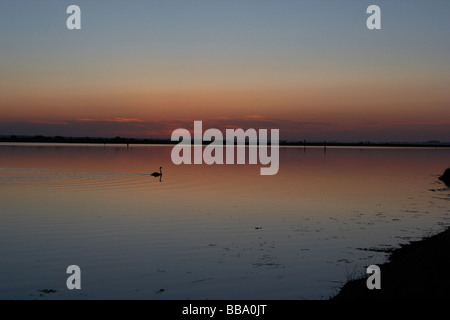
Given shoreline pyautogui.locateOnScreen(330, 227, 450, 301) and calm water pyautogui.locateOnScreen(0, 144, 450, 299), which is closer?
shoreline pyautogui.locateOnScreen(330, 227, 450, 301)

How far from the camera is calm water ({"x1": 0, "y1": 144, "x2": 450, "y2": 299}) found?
14289mm

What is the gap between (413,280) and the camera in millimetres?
12328

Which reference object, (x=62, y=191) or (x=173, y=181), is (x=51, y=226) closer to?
(x=62, y=191)

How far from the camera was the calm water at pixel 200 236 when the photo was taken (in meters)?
14.3

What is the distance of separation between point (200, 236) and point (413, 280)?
1067 centimetres

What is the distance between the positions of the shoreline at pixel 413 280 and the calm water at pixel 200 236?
4.05 feet

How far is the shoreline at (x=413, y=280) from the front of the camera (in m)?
11.1

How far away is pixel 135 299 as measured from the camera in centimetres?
1295

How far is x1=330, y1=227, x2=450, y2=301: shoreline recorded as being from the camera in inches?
438

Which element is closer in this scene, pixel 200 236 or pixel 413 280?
pixel 413 280

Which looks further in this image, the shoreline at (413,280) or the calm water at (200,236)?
the calm water at (200,236)

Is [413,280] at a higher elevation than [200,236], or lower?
higher

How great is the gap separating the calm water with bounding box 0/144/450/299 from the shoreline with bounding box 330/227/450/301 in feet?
4.05
